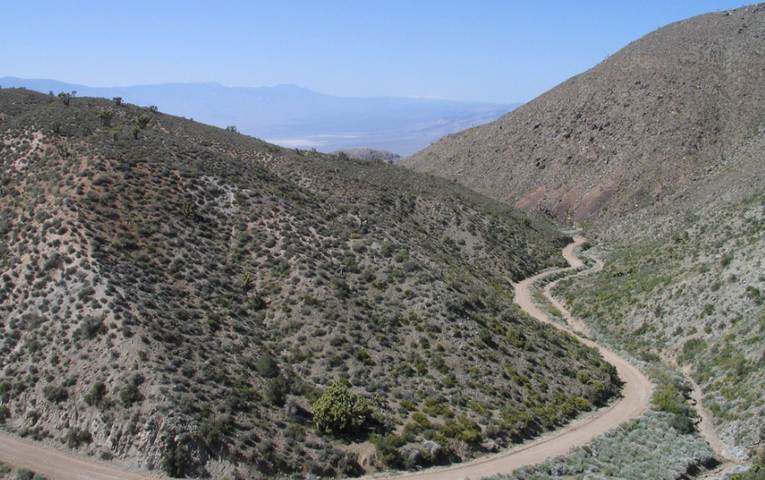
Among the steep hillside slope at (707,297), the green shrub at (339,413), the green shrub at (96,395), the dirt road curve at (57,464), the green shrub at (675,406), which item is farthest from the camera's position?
the steep hillside slope at (707,297)

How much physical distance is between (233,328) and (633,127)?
72.6 m

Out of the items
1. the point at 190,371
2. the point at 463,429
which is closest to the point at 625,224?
the point at 463,429

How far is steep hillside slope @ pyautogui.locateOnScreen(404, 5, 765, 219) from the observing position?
79688mm

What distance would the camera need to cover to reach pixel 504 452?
2691 cm

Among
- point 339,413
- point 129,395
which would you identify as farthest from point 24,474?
point 339,413

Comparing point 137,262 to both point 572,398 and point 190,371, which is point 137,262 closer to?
point 190,371

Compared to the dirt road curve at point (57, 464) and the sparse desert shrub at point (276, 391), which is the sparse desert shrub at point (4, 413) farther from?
the sparse desert shrub at point (276, 391)

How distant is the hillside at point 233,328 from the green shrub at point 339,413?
3.5 inches

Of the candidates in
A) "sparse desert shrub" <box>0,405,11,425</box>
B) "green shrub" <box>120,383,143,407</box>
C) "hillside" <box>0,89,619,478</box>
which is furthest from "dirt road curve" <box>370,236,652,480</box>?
"sparse desert shrub" <box>0,405,11,425</box>

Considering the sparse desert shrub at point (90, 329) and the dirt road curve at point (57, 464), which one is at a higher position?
the sparse desert shrub at point (90, 329)

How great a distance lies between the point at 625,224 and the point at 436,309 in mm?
41614

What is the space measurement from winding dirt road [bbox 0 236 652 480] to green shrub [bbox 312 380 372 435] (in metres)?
2.96

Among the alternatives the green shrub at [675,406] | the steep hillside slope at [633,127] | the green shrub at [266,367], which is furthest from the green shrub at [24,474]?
the steep hillside slope at [633,127]

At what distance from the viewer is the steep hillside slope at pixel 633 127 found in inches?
3137
